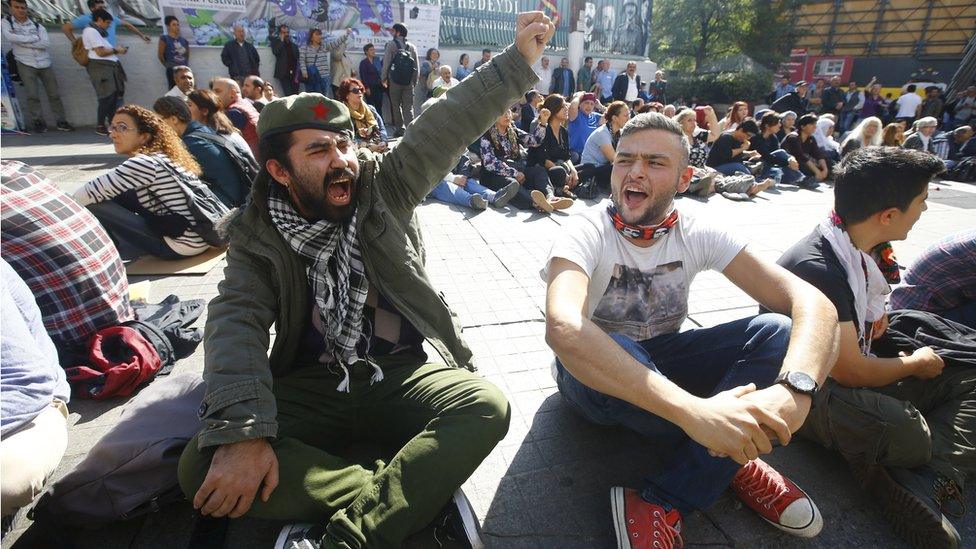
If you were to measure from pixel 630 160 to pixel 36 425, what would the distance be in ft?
8.24

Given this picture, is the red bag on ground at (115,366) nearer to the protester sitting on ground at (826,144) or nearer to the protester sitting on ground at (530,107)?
the protester sitting on ground at (530,107)

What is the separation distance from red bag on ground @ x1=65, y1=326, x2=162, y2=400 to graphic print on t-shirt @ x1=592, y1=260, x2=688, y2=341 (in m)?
2.44

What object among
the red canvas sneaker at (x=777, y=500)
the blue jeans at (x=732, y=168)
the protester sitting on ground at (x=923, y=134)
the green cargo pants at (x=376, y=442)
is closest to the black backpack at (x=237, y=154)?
the green cargo pants at (x=376, y=442)

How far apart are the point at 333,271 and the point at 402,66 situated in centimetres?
974

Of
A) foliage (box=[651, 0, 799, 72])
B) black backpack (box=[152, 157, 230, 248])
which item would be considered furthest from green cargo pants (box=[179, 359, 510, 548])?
foliage (box=[651, 0, 799, 72])

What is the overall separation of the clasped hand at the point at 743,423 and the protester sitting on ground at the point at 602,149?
6567 millimetres

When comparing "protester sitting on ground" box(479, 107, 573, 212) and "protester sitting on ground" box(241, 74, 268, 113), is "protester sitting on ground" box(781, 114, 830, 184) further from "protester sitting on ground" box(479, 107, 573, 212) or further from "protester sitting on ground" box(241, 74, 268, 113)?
"protester sitting on ground" box(241, 74, 268, 113)

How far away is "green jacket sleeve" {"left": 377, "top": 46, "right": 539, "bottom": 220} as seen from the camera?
2.14 meters

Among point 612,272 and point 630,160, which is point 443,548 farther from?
point 630,160

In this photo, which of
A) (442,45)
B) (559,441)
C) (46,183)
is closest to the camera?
(559,441)

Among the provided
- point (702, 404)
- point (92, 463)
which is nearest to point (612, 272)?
point (702, 404)

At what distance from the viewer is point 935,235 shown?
6.12 m

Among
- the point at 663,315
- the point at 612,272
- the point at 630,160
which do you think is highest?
the point at 630,160

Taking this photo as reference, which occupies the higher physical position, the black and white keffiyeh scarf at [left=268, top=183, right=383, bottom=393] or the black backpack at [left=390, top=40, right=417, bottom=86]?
the black backpack at [left=390, top=40, right=417, bottom=86]
